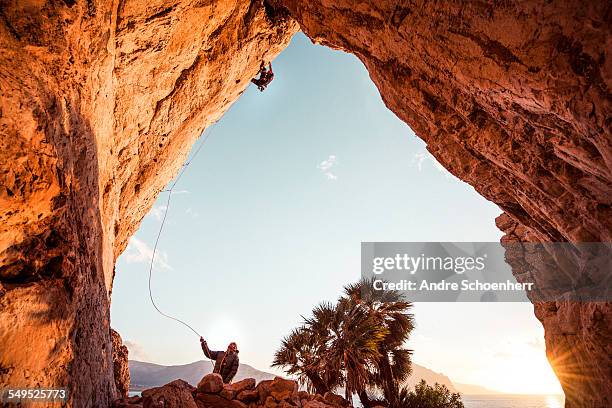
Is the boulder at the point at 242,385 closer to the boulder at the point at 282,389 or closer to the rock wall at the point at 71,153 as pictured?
the boulder at the point at 282,389

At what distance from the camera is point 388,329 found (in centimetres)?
1353

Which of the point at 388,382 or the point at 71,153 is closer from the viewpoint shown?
the point at 71,153

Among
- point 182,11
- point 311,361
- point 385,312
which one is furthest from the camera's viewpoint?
point 385,312

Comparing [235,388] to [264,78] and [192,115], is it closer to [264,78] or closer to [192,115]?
[192,115]

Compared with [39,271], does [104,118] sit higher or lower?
higher

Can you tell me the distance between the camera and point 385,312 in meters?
14.2

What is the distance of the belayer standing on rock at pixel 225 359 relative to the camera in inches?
352

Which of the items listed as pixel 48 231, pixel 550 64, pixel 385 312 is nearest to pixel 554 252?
pixel 550 64

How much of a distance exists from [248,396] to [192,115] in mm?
7478

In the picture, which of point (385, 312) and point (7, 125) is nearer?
point (7, 125)

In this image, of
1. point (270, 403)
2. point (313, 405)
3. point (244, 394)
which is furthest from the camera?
point (313, 405)

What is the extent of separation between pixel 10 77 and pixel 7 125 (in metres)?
0.70

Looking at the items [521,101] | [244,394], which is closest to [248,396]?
[244,394]

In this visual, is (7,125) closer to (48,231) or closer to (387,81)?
(48,231)
